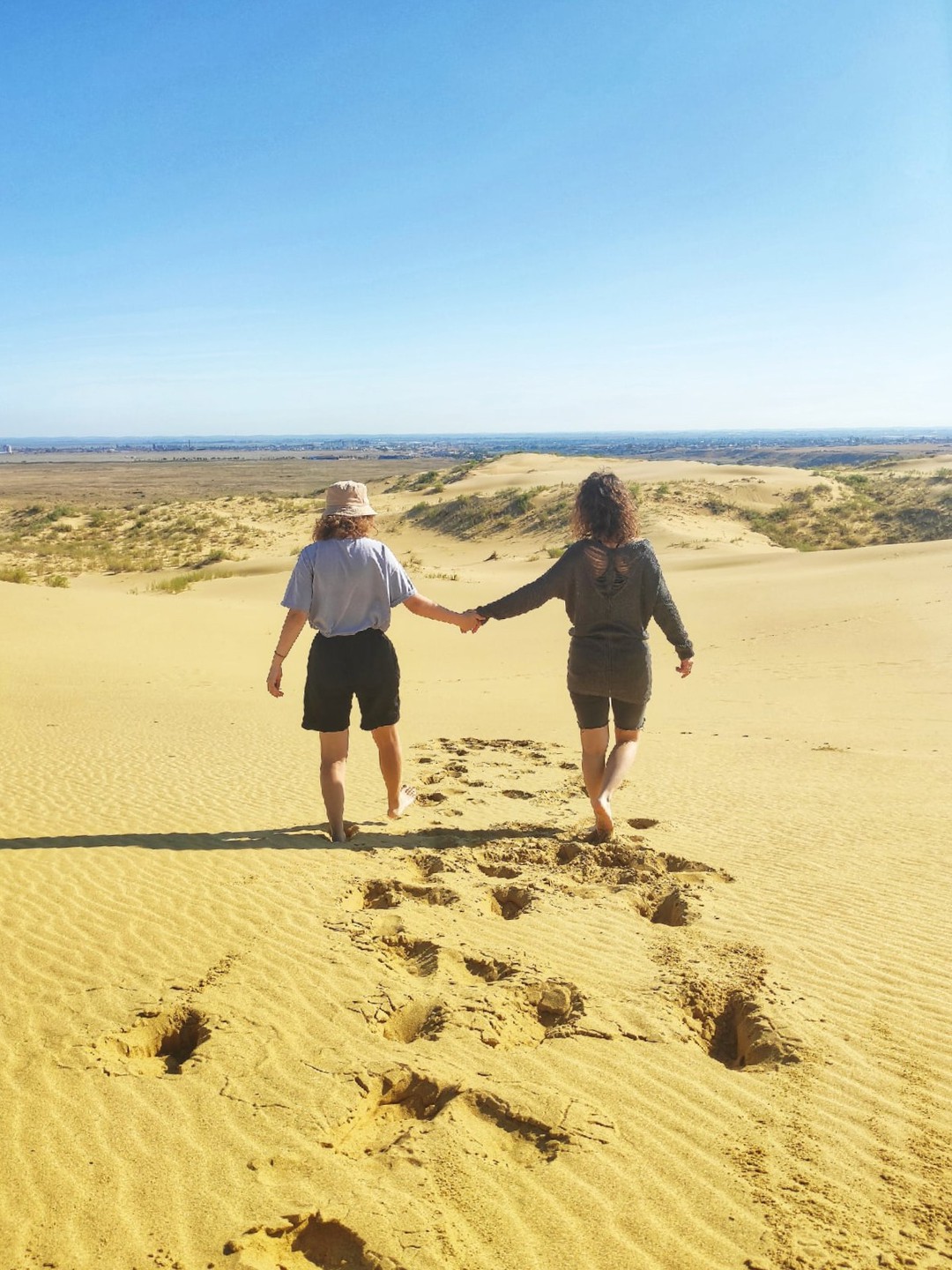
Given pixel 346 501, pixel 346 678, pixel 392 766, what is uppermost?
pixel 346 501

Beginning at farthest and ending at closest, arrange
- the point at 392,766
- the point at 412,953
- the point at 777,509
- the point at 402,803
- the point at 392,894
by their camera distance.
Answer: the point at 777,509 < the point at 402,803 < the point at 392,766 < the point at 392,894 < the point at 412,953

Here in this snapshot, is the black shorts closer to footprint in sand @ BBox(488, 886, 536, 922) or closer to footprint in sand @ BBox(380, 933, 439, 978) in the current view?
footprint in sand @ BBox(488, 886, 536, 922)

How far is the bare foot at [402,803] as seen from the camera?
5.92 m

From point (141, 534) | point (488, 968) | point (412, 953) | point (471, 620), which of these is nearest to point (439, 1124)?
point (488, 968)

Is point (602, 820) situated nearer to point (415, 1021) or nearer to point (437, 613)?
point (437, 613)

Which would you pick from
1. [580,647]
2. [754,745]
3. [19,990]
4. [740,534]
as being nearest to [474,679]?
[754,745]

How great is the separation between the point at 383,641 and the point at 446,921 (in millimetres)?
1667

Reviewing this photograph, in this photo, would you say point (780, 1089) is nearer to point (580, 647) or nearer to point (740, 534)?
point (580, 647)

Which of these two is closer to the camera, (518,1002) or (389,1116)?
(389,1116)

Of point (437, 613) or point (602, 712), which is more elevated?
point (437, 613)

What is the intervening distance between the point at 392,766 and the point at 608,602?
5.77 ft

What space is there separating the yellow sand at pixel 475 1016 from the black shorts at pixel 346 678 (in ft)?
2.91

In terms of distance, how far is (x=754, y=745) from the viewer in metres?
9.36

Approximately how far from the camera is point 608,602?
16.7ft
